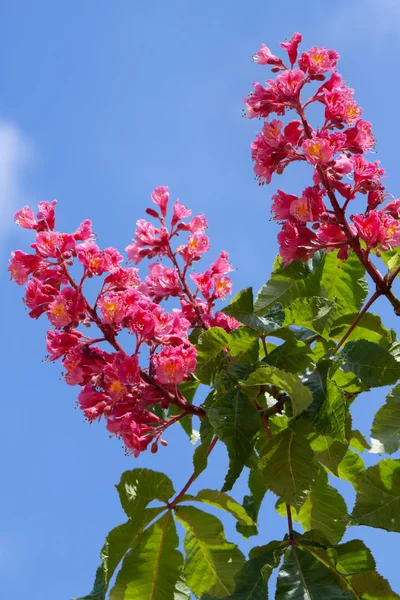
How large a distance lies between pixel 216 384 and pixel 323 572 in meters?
0.64

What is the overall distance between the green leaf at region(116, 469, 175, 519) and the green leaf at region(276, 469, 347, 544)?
49 centimetres

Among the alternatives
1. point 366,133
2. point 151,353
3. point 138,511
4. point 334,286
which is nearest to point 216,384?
point 151,353

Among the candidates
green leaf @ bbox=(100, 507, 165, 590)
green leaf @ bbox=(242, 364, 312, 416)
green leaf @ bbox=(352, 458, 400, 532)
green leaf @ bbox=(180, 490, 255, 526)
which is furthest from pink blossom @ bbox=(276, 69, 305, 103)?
green leaf @ bbox=(100, 507, 165, 590)

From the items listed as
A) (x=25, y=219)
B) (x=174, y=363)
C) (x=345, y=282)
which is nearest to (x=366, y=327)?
(x=345, y=282)

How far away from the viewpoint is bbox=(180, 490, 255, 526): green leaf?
9.24 feet

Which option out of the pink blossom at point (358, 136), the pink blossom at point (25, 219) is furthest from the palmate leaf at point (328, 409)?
the pink blossom at point (25, 219)

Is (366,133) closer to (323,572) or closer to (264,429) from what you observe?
(264,429)

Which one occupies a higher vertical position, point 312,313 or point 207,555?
point 312,313

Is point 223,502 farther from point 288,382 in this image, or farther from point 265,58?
point 265,58

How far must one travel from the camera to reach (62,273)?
2.68 meters

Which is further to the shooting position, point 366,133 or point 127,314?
point 366,133

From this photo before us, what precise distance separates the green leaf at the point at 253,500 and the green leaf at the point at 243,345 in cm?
64

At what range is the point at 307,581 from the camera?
7.61 ft

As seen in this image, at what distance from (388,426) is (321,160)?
891mm
